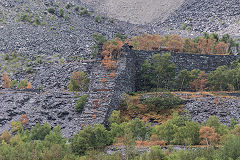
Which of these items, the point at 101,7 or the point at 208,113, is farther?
the point at 101,7

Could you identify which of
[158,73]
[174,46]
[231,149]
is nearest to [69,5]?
[174,46]

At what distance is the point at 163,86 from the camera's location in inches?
2000

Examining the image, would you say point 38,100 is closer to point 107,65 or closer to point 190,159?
point 107,65

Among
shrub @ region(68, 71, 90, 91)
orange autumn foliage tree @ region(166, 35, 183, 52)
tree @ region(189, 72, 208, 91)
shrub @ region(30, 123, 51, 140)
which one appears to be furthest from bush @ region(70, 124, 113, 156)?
orange autumn foliage tree @ region(166, 35, 183, 52)

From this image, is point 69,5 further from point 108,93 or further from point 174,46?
point 108,93

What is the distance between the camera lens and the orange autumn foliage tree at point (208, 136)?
30.8 m

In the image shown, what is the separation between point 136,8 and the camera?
4552 inches

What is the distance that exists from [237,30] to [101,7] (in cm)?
3957

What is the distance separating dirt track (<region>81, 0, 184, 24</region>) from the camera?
110438 millimetres

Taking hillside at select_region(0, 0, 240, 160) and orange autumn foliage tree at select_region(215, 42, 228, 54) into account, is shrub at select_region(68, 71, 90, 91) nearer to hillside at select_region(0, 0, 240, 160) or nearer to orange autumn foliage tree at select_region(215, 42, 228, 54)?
hillside at select_region(0, 0, 240, 160)

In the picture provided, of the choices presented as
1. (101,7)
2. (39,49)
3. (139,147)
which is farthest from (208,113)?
(101,7)

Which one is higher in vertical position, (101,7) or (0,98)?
(101,7)

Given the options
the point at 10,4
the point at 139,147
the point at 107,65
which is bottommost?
the point at 139,147

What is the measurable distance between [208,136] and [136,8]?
284 ft
